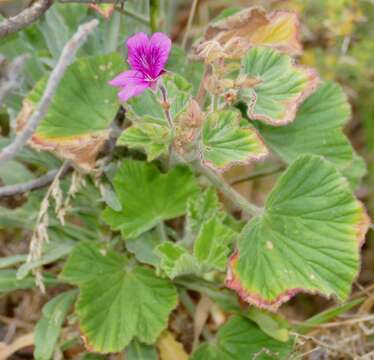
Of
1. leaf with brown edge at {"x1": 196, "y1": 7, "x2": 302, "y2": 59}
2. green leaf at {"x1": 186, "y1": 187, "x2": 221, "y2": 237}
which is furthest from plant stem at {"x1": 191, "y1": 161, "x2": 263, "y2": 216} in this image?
leaf with brown edge at {"x1": 196, "y1": 7, "x2": 302, "y2": 59}

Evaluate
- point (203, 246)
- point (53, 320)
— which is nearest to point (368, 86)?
point (203, 246)

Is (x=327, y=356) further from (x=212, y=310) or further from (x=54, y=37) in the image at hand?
(x=54, y=37)

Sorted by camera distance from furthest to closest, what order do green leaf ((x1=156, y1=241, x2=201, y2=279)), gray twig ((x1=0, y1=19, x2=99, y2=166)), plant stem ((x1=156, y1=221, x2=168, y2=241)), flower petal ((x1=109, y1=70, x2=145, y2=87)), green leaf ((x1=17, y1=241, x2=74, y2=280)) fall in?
1. plant stem ((x1=156, y1=221, x2=168, y2=241))
2. green leaf ((x1=17, y1=241, x2=74, y2=280))
3. green leaf ((x1=156, y1=241, x2=201, y2=279))
4. flower petal ((x1=109, y1=70, x2=145, y2=87))
5. gray twig ((x1=0, y1=19, x2=99, y2=166))

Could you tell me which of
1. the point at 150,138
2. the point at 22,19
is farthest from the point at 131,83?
the point at 22,19

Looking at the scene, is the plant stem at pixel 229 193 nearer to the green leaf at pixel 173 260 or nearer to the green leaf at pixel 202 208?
the green leaf at pixel 202 208

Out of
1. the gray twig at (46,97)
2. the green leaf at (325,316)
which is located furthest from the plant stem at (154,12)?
the green leaf at (325,316)

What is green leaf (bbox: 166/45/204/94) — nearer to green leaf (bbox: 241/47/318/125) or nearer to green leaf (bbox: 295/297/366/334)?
green leaf (bbox: 241/47/318/125)
